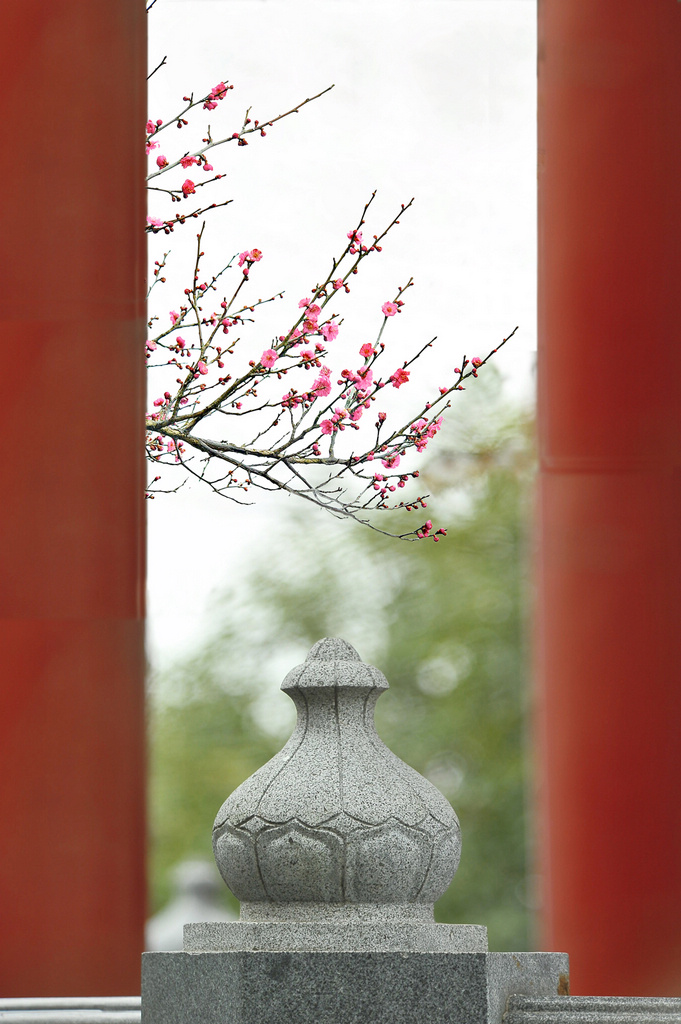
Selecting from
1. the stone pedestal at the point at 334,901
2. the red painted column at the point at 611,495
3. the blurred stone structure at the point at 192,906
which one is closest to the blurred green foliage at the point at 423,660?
the blurred stone structure at the point at 192,906

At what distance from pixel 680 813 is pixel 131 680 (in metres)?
2.30

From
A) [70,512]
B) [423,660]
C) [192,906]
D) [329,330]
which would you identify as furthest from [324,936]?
[423,660]

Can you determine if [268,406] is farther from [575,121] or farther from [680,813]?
[680,813]

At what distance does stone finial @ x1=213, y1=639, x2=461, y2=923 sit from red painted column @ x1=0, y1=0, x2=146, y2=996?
0.79m

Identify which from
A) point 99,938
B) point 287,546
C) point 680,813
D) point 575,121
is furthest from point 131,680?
point 287,546

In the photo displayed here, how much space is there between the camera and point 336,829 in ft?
15.1

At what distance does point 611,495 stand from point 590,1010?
2.05 metres

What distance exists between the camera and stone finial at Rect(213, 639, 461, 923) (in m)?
4.61

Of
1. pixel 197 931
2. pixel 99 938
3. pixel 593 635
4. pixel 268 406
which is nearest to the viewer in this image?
pixel 197 931

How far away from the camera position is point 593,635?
5723 mm

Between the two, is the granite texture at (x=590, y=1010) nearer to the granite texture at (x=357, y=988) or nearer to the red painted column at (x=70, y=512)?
the granite texture at (x=357, y=988)

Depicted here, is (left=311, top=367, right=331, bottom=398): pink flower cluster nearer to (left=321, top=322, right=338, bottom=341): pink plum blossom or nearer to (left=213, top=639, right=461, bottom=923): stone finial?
(left=321, top=322, right=338, bottom=341): pink plum blossom

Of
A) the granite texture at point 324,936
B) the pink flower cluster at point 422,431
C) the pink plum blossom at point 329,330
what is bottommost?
the granite texture at point 324,936

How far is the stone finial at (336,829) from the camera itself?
461 centimetres
